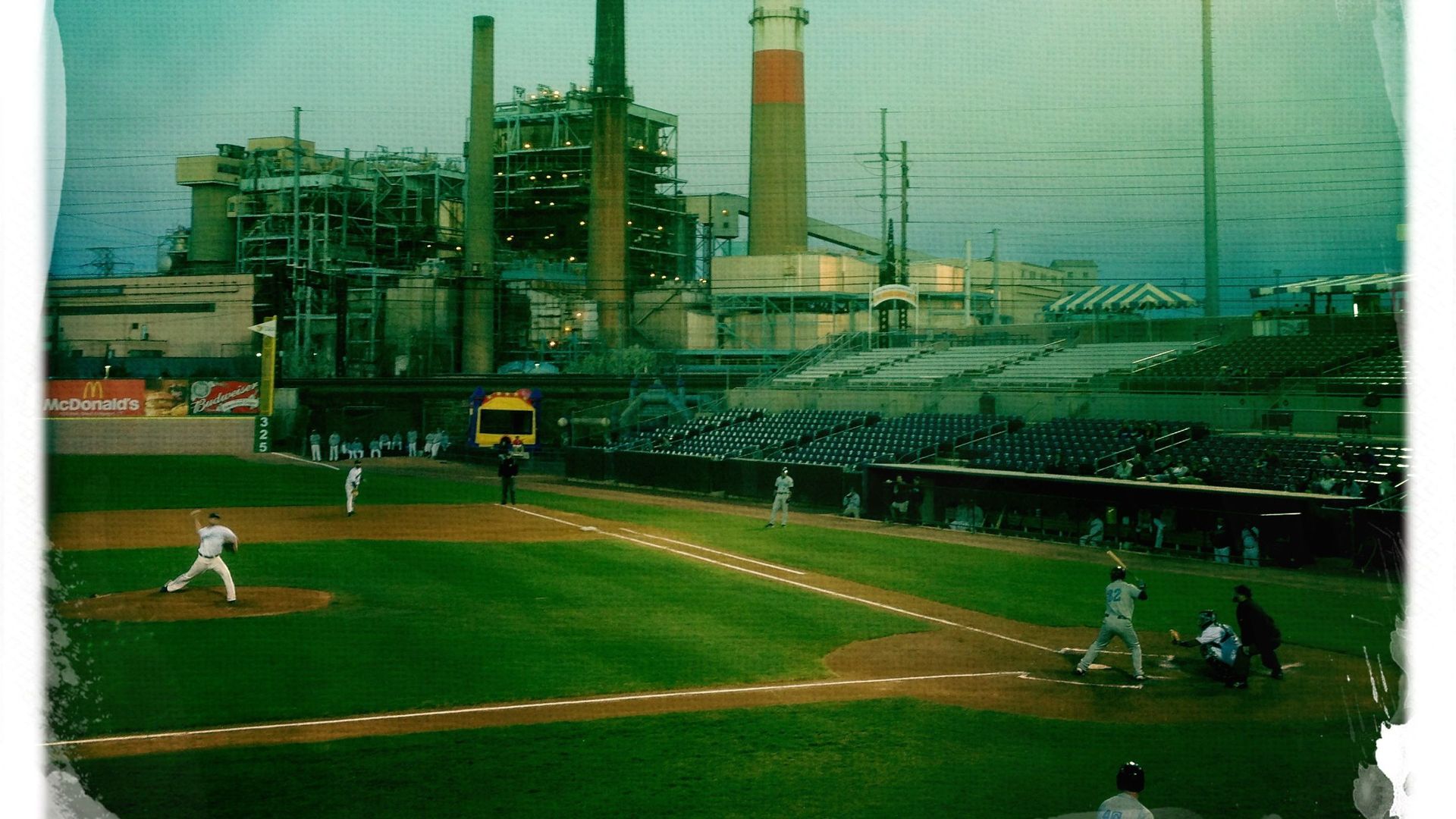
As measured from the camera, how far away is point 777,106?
4075 centimetres

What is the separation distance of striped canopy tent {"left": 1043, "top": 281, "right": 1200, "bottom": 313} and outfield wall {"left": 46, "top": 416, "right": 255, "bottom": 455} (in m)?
23.6

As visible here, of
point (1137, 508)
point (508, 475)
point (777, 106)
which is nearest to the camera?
point (1137, 508)

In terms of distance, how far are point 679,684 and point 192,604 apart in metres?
6.11

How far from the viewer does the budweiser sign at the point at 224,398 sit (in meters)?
30.7

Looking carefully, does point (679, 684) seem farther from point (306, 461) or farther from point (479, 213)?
point (479, 213)

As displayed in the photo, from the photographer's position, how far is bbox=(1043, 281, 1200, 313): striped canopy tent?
2766 centimetres

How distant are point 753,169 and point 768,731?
3507 centimetres

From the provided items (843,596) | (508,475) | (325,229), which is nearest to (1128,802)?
(843,596)

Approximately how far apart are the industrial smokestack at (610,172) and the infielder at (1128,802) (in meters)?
37.2

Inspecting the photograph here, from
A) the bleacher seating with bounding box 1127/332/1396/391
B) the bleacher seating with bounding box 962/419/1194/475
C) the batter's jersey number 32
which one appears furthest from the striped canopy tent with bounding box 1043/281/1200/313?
the batter's jersey number 32

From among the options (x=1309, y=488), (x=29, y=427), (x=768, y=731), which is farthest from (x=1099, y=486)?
(x=29, y=427)

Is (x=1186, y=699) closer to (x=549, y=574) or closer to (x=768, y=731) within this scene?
(x=768, y=731)

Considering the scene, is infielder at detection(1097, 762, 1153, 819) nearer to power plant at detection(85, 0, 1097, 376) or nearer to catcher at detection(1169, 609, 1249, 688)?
catcher at detection(1169, 609, 1249, 688)

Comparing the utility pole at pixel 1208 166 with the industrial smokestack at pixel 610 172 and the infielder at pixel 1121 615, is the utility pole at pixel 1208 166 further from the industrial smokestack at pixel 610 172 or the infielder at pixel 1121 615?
the industrial smokestack at pixel 610 172
